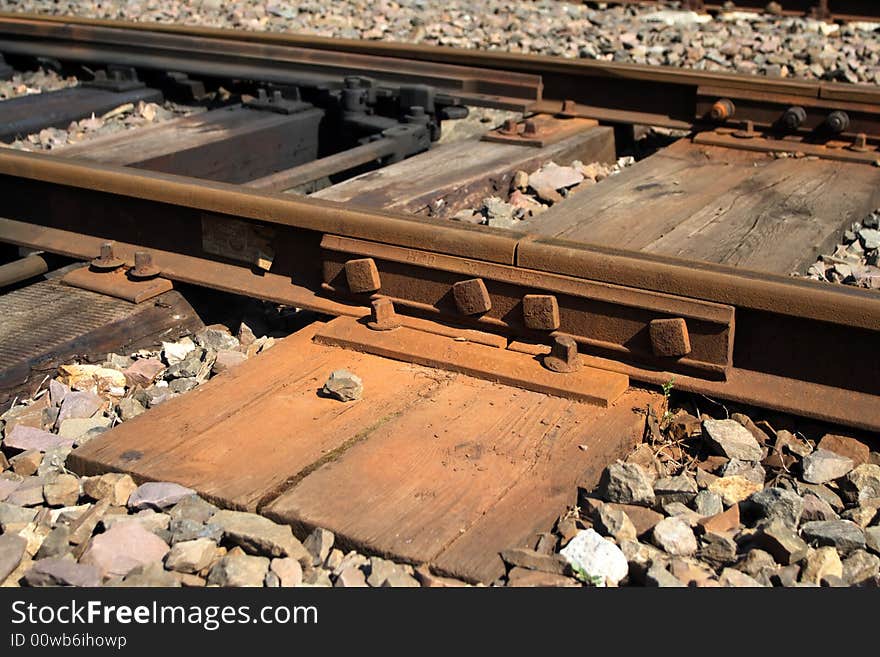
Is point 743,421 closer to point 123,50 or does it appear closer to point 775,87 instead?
point 775,87

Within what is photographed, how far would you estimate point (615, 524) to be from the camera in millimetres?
2475

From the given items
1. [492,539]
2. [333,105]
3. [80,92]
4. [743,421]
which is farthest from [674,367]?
[80,92]

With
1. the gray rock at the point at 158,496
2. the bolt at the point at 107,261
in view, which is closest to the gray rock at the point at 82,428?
the gray rock at the point at 158,496

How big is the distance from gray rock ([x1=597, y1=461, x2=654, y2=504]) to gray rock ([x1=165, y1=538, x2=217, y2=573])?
0.91 metres

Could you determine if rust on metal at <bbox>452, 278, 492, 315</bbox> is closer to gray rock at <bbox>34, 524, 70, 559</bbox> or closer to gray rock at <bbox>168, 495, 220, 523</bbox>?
gray rock at <bbox>168, 495, 220, 523</bbox>

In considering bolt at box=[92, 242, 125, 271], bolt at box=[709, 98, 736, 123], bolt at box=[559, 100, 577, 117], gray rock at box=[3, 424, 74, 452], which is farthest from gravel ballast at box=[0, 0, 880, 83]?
gray rock at box=[3, 424, 74, 452]

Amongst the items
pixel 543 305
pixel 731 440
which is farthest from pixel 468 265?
pixel 731 440

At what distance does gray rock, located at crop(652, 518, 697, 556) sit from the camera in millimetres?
2434

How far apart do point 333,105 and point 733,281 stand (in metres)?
3.74

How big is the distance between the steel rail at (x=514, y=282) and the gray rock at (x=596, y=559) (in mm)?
788

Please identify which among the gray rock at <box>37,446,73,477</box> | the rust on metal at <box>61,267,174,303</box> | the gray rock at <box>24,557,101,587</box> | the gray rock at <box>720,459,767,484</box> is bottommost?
the gray rock at <box>720,459,767,484</box>

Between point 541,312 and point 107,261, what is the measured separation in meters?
1.77

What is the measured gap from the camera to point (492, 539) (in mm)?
2396

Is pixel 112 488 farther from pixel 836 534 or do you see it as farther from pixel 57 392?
pixel 836 534
